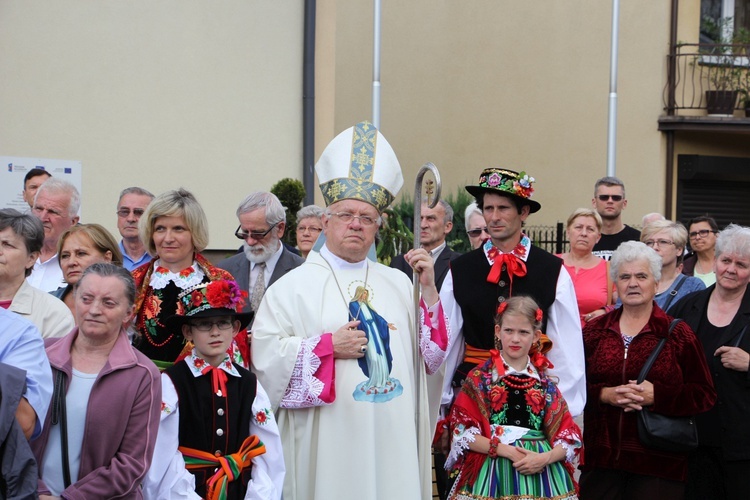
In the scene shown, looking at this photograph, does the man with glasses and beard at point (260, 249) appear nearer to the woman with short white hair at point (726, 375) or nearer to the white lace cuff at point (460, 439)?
the white lace cuff at point (460, 439)

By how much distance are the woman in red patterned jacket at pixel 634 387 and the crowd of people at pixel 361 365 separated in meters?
0.01

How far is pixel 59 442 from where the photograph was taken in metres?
4.11

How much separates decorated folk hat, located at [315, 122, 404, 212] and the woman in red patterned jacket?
1.38 metres

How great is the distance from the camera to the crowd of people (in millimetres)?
4227

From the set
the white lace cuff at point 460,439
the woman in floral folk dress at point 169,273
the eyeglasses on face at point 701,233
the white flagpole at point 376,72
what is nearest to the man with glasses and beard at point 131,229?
the woman in floral folk dress at point 169,273

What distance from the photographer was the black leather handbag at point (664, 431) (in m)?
5.40

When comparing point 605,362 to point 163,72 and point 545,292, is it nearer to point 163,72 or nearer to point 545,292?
point 545,292

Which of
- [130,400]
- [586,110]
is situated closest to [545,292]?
[130,400]

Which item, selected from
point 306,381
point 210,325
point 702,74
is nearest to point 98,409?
point 210,325

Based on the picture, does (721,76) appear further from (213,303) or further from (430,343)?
(213,303)

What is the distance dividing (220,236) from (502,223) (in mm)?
5614

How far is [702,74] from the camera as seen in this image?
16.2m

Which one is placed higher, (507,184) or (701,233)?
(507,184)

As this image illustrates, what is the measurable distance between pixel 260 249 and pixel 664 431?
8.40 ft
